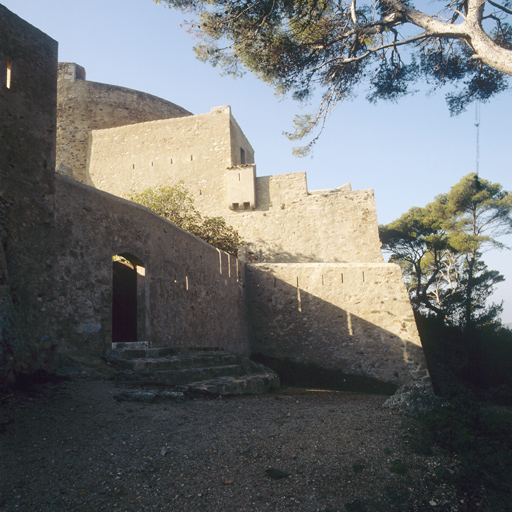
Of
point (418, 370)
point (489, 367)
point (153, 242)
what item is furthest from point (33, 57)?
point (489, 367)

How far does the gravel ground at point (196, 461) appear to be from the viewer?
96.9 inches

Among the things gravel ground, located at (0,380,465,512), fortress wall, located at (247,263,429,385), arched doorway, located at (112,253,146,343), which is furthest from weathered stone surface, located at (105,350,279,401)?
fortress wall, located at (247,263,429,385)

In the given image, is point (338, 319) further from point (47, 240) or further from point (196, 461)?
point (196, 461)

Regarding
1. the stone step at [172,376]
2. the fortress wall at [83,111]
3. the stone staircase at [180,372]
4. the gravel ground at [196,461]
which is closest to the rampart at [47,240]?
the stone staircase at [180,372]

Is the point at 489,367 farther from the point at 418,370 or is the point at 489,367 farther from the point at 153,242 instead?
the point at 153,242

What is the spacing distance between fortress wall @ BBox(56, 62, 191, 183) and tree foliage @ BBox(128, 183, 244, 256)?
5154 millimetres

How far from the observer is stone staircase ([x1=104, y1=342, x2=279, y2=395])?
5.15 meters

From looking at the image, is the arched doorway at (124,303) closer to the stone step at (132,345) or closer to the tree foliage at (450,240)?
the stone step at (132,345)

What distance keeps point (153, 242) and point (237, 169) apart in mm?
9301

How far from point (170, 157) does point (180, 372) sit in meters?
13.1

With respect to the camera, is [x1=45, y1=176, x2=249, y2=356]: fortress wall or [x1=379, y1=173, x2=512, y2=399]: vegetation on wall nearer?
[x1=45, y1=176, x2=249, y2=356]: fortress wall

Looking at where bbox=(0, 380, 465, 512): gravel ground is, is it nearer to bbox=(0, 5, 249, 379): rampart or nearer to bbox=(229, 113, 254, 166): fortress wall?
bbox=(0, 5, 249, 379): rampart

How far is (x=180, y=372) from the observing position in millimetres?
5496

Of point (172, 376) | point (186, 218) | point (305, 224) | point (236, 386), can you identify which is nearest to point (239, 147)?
point (305, 224)
